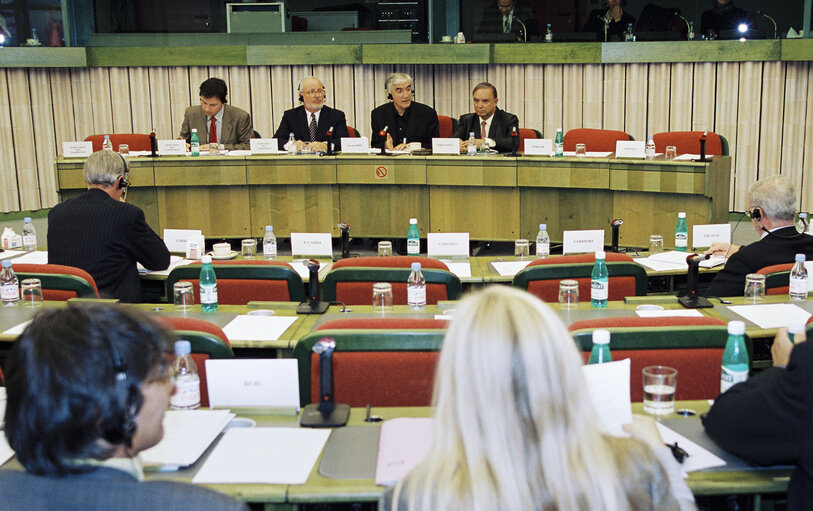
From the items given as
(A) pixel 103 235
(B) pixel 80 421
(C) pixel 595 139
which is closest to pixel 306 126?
(C) pixel 595 139

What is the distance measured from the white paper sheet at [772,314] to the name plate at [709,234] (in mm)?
1545

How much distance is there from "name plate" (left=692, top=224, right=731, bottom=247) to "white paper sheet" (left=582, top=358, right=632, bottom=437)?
10.1 feet

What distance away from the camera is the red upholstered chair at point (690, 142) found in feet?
23.2

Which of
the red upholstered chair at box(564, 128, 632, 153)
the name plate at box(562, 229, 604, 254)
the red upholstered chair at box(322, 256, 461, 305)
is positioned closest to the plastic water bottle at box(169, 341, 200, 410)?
the red upholstered chair at box(322, 256, 461, 305)

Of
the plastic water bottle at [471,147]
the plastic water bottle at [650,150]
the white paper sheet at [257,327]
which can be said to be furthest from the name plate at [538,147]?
the white paper sheet at [257,327]

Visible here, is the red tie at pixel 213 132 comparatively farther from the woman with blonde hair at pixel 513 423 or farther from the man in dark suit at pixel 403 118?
the woman with blonde hair at pixel 513 423

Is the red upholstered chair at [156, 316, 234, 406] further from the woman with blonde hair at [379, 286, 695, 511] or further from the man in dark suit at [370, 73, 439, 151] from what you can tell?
the man in dark suit at [370, 73, 439, 151]

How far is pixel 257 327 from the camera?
10.7 feet

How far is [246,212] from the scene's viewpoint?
772 centimetres

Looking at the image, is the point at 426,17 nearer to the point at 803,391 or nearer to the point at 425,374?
the point at 425,374

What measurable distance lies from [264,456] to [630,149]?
5.64 m

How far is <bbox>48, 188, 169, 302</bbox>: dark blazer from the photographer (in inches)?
169

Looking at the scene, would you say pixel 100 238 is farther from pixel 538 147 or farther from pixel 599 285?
pixel 538 147

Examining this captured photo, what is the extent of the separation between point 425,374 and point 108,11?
29.4 feet
